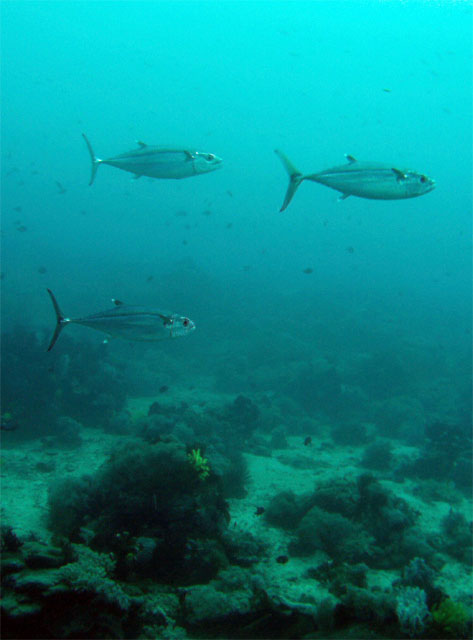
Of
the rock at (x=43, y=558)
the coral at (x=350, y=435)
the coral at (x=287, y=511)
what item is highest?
the rock at (x=43, y=558)

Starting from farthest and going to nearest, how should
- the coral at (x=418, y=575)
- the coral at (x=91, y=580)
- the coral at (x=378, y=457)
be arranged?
the coral at (x=378, y=457) < the coral at (x=418, y=575) < the coral at (x=91, y=580)

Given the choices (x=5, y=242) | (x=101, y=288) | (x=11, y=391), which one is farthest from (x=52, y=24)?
(x=11, y=391)

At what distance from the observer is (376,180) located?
14.4 ft

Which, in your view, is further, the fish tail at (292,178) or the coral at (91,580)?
the fish tail at (292,178)

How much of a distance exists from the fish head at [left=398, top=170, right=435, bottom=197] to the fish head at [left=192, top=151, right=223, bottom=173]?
8.20 ft

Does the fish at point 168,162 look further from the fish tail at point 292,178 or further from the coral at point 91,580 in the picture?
the coral at point 91,580

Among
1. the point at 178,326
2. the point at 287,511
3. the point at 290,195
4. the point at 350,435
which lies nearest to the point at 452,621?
the point at 287,511

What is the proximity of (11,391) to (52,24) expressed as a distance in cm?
10968

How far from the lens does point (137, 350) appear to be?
22.4 meters

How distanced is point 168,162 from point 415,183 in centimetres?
332

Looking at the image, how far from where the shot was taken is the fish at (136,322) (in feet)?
13.8

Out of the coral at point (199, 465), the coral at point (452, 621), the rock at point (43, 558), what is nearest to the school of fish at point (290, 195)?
the rock at point (43, 558)

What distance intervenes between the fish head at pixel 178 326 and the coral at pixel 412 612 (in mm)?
3611

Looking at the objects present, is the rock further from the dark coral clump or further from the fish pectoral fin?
the fish pectoral fin
